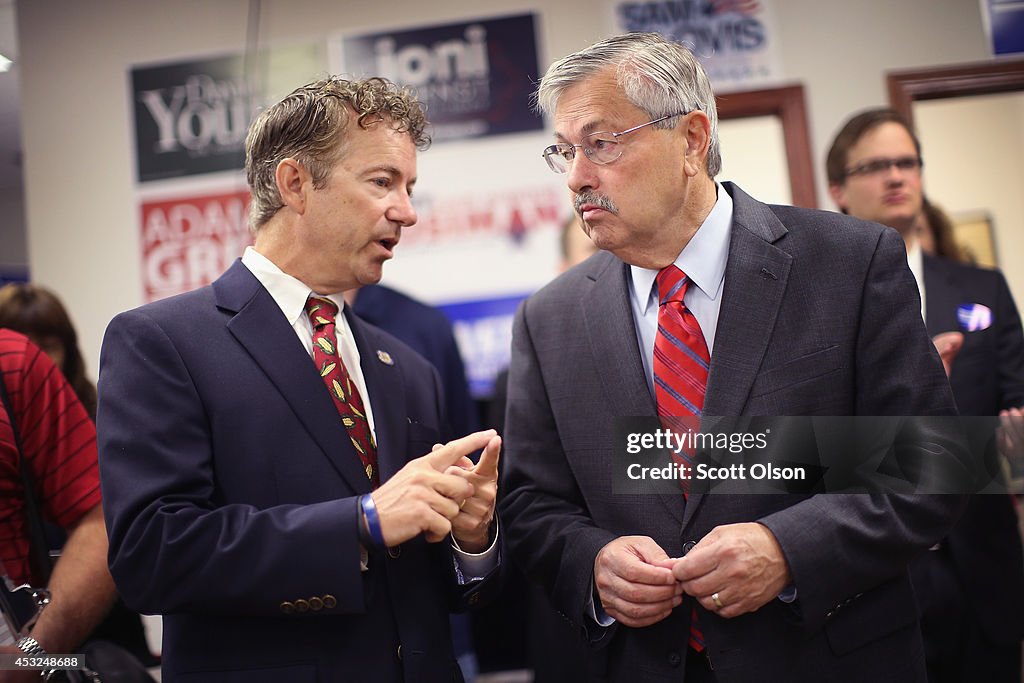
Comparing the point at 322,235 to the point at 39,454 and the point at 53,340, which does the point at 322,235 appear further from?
the point at 53,340

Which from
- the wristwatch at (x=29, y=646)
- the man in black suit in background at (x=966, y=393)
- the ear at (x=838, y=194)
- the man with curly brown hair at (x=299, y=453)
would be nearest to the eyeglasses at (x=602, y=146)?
the man with curly brown hair at (x=299, y=453)

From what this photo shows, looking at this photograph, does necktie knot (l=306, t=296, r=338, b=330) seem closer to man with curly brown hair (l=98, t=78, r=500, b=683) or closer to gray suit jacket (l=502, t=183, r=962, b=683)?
man with curly brown hair (l=98, t=78, r=500, b=683)

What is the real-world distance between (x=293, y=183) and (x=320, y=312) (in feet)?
0.80

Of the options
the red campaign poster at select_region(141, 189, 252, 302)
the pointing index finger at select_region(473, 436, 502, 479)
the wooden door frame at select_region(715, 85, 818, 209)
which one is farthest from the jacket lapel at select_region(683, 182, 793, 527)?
the red campaign poster at select_region(141, 189, 252, 302)

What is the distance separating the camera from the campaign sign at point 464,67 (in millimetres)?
4008

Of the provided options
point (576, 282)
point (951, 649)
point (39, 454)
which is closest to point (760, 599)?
point (576, 282)

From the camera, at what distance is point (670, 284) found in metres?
1.74

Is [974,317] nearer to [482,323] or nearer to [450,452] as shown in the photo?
[450,452]

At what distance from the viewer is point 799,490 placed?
1590 mm

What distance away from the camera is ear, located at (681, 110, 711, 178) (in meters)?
1.77

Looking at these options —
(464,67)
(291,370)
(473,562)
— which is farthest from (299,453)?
(464,67)

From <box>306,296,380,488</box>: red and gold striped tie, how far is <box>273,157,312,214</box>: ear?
0.19 metres

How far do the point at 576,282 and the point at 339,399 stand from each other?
0.53 meters

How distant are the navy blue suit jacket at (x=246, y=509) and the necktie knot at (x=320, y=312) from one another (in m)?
0.10
